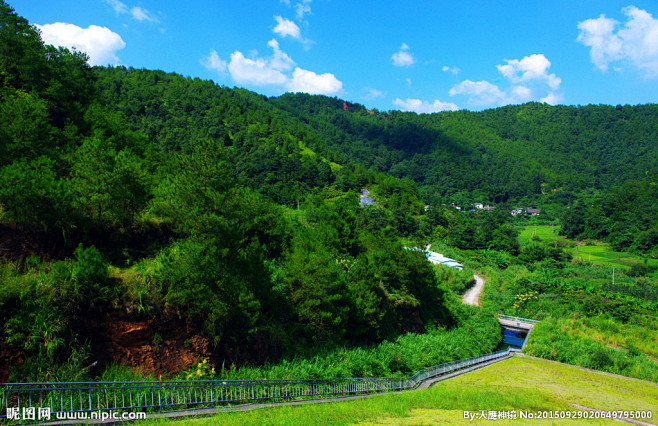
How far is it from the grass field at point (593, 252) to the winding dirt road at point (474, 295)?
2820cm

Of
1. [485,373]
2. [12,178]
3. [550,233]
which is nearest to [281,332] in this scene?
[12,178]

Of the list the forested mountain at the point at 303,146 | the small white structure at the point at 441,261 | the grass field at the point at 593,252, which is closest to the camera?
the small white structure at the point at 441,261

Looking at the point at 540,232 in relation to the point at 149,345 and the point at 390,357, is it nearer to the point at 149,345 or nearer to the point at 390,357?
the point at 390,357

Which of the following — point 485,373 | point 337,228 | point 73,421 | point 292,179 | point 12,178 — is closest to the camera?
point 73,421

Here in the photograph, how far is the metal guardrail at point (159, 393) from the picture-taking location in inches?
323

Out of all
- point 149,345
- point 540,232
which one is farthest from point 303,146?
point 149,345

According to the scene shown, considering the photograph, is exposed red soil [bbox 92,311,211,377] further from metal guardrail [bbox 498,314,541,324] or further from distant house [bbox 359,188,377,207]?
distant house [bbox 359,188,377,207]

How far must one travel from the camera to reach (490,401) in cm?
1449

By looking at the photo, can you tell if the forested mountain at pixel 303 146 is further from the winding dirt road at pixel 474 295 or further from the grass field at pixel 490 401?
the winding dirt road at pixel 474 295

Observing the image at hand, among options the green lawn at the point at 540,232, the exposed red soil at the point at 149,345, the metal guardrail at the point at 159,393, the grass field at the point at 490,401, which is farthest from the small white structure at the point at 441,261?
the exposed red soil at the point at 149,345

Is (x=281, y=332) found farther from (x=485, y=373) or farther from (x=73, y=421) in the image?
(x=485, y=373)

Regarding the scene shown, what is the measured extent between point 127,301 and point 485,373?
22.8 meters

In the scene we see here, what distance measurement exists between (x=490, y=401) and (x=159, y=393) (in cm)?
1231

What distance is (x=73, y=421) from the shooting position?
7.86 m
